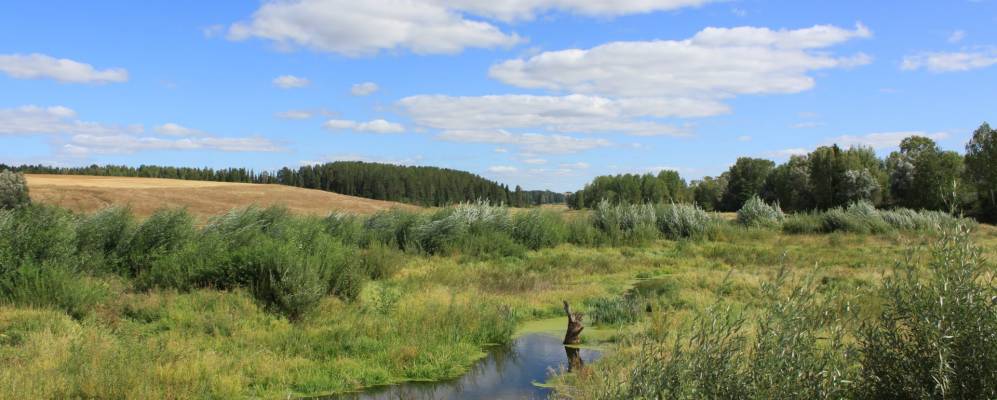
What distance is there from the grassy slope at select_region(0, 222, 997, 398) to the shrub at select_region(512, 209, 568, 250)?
28.4ft

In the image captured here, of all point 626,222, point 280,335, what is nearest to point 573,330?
point 280,335

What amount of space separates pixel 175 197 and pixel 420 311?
129 ft

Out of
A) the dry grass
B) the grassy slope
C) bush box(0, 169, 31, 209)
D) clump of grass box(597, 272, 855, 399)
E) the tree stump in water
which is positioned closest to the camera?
clump of grass box(597, 272, 855, 399)

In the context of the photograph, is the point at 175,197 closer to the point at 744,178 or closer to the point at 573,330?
the point at 573,330

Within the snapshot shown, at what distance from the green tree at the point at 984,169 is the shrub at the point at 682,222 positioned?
32648 mm

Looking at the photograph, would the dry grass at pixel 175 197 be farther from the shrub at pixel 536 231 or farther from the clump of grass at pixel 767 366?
the clump of grass at pixel 767 366

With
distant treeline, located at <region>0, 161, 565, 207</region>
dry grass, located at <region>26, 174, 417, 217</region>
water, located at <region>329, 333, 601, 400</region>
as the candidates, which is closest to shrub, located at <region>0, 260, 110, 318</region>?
water, located at <region>329, 333, 601, 400</region>

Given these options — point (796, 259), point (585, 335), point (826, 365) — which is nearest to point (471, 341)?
point (585, 335)

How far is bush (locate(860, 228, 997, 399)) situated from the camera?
16.1 ft

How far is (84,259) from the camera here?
13969mm

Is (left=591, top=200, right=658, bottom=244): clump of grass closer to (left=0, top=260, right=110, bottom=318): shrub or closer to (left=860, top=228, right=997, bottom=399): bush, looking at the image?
(left=0, top=260, right=110, bottom=318): shrub

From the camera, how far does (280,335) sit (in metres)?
10.7

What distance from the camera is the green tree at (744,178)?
260 ft

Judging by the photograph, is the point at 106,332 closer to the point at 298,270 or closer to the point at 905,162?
the point at 298,270
